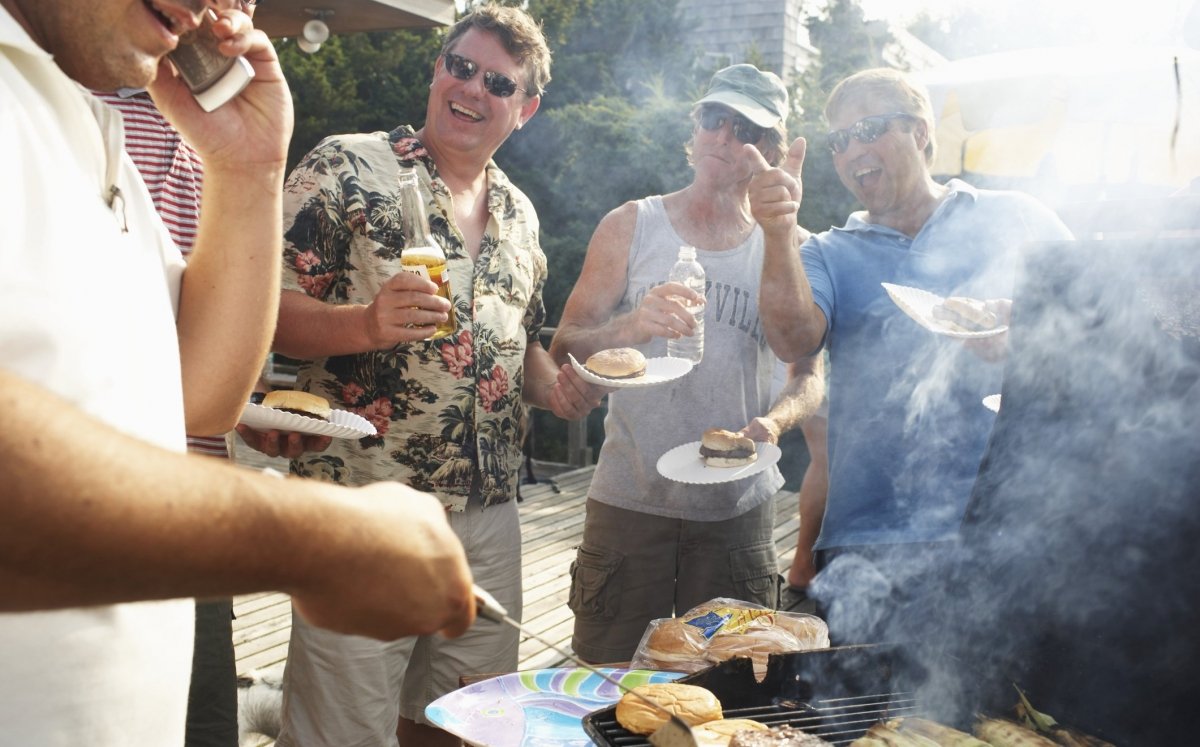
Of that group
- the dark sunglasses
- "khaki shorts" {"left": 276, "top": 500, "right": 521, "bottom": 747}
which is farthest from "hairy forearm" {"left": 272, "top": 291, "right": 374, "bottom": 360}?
the dark sunglasses

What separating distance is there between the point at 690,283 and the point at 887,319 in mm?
659

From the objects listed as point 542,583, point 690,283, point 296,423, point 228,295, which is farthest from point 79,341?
point 542,583

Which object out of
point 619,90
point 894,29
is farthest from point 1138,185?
point 894,29

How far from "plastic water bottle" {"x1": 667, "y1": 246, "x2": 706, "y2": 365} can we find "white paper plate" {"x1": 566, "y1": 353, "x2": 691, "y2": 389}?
5cm

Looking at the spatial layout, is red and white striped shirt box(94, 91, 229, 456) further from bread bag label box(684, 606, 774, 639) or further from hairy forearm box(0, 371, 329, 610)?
hairy forearm box(0, 371, 329, 610)

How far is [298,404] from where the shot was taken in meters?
2.35

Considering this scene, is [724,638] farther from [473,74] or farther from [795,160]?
[473,74]

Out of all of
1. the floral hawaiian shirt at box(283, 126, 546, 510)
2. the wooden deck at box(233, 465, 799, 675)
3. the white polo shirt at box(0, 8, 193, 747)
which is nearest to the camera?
the white polo shirt at box(0, 8, 193, 747)

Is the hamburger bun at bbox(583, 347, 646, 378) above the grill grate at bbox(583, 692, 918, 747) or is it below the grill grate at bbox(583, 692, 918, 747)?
above

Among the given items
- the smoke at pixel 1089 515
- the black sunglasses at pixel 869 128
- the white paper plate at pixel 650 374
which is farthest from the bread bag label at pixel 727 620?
the black sunglasses at pixel 869 128

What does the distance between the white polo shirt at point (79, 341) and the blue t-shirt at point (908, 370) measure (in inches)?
84.3

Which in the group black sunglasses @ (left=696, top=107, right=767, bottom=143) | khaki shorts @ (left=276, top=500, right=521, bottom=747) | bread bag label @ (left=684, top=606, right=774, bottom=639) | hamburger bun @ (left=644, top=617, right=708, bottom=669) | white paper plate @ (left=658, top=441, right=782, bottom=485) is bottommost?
khaki shorts @ (left=276, top=500, right=521, bottom=747)

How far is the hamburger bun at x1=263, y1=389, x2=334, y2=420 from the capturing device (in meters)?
2.33

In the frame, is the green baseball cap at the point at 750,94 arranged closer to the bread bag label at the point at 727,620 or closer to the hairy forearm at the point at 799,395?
the hairy forearm at the point at 799,395
